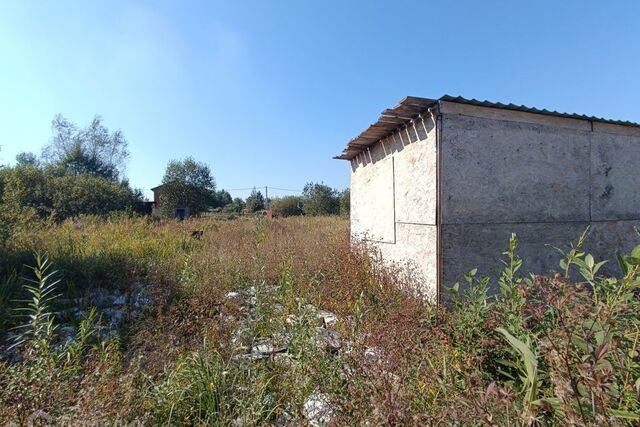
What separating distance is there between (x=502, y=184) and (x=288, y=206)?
23608mm

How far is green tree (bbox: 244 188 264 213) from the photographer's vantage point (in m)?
34.0

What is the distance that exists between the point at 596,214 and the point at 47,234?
37.3 ft

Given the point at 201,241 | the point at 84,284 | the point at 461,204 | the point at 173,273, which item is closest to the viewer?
A: the point at 461,204

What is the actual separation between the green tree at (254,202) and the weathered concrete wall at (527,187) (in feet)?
100

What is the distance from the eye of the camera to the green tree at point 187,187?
24.2 m

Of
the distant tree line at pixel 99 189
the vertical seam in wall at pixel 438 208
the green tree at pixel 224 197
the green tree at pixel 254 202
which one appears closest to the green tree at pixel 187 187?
the distant tree line at pixel 99 189

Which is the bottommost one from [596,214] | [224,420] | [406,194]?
[224,420]

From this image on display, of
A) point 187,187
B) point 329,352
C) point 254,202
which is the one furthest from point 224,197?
point 329,352

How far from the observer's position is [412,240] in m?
4.63

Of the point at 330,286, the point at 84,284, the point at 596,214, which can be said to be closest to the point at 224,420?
the point at 330,286

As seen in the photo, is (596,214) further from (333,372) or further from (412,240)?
(333,372)

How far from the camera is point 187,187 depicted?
24672 millimetres

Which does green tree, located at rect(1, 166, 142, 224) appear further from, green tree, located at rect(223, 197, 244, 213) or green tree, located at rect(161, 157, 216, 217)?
green tree, located at rect(223, 197, 244, 213)

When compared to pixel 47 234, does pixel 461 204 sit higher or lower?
higher
